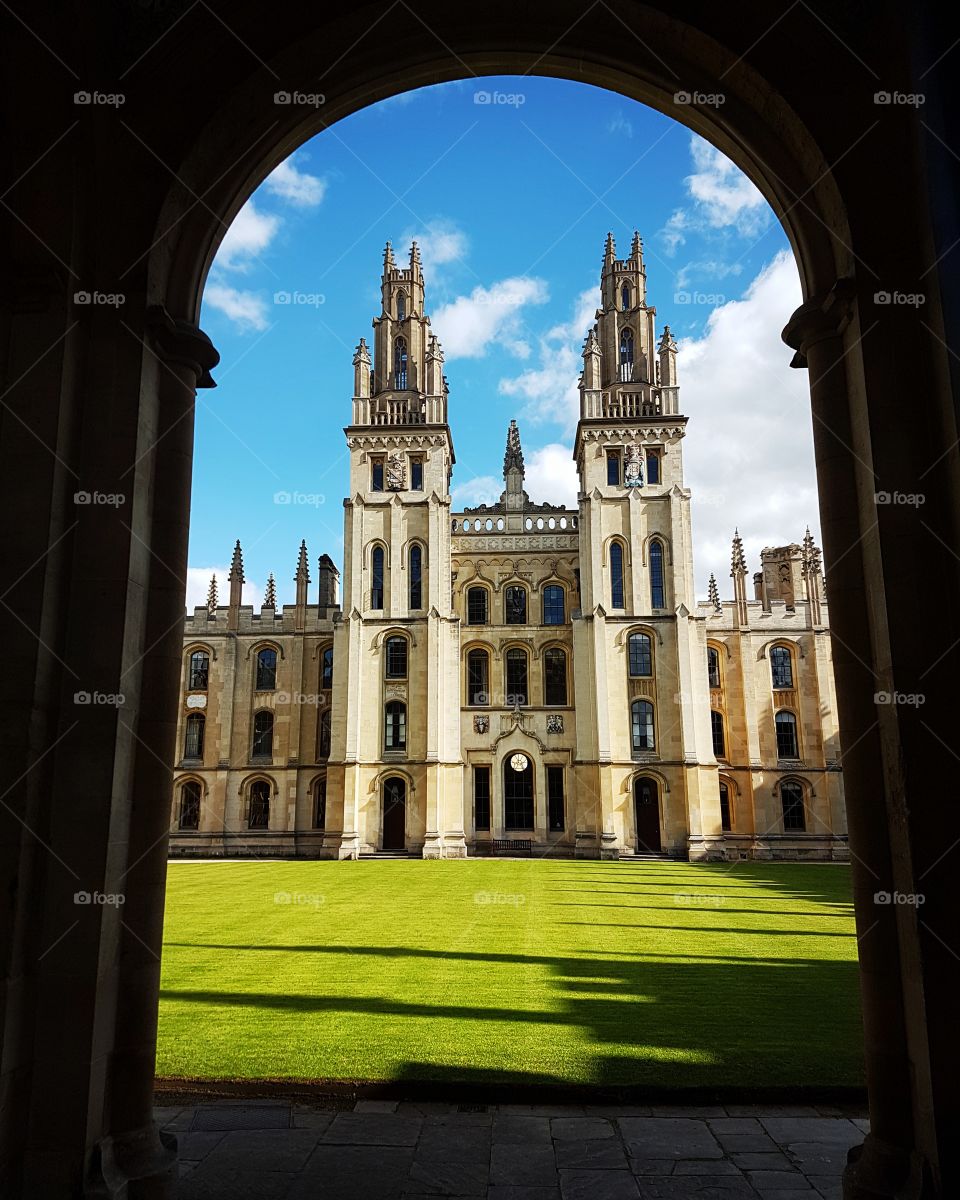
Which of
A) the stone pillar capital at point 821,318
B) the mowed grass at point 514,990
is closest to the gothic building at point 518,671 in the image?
the mowed grass at point 514,990

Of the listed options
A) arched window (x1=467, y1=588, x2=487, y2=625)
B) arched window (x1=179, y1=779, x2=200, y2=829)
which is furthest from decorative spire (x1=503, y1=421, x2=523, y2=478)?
arched window (x1=179, y1=779, x2=200, y2=829)

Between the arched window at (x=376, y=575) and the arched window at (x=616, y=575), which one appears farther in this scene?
the arched window at (x=376, y=575)

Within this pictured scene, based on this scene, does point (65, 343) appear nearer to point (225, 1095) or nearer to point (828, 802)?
point (225, 1095)

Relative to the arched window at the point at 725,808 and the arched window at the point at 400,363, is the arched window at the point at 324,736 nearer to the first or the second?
the arched window at the point at 400,363

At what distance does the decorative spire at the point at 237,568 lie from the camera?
146ft

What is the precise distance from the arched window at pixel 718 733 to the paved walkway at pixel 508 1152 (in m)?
36.6

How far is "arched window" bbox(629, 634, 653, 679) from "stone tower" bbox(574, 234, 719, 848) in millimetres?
62

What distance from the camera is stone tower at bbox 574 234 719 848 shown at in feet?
124

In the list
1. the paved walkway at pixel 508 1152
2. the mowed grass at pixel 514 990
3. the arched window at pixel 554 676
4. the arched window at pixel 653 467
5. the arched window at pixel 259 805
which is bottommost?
the mowed grass at pixel 514 990

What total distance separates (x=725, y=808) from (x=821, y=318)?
128ft

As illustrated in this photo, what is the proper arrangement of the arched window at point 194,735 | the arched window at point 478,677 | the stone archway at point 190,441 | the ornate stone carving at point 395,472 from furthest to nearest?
the arched window at point 194,735
the ornate stone carving at point 395,472
the arched window at point 478,677
the stone archway at point 190,441

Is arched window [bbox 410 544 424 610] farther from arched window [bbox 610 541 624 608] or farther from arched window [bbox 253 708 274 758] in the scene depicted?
arched window [bbox 253 708 274 758]

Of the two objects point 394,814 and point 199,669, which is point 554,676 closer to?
point 394,814

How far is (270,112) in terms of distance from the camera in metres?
5.85
